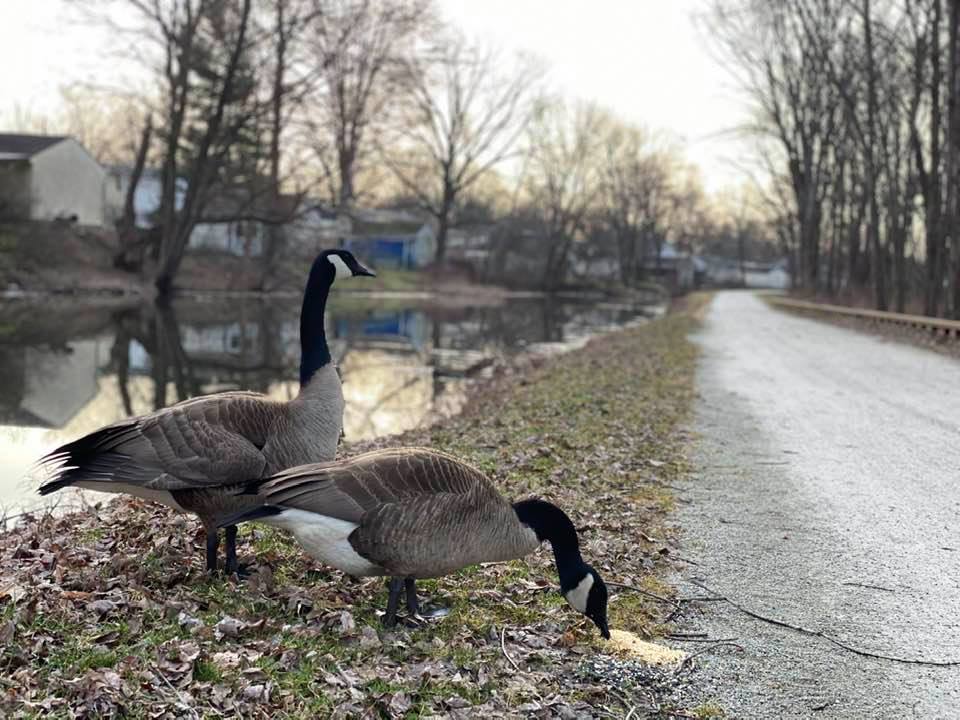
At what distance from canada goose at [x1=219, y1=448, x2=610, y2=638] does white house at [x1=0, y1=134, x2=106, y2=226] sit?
51.4m

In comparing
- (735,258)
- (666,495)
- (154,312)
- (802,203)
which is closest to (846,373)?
(666,495)

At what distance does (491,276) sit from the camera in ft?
300

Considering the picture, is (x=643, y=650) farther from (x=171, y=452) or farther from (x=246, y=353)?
(x=246, y=353)

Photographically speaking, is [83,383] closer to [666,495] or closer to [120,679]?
[666,495]

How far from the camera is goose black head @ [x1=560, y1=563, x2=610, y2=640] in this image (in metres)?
5.09

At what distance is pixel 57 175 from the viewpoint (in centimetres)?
6262

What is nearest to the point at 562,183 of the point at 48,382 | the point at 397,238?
the point at 397,238

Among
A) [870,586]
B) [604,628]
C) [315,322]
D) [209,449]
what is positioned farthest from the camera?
[315,322]

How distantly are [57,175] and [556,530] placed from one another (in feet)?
219

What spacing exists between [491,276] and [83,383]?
72.8 metres

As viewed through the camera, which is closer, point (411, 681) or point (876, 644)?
point (411, 681)

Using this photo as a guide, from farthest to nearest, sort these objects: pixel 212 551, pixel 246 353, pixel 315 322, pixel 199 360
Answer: pixel 246 353, pixel 199 360, pixel 315 322, pixel 212 551

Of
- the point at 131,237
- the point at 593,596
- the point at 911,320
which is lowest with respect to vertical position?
the point at 593,596

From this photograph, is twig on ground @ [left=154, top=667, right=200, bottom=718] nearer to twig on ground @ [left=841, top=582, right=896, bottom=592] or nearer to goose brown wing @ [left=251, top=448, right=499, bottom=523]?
goose brown wing @ [left=251, top=448, right=499, bottom=523]
